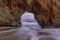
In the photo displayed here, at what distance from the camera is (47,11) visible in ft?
5.11

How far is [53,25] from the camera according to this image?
1.57 m

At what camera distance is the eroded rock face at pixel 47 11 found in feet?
5.08

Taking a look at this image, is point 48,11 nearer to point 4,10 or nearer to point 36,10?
point 36,10

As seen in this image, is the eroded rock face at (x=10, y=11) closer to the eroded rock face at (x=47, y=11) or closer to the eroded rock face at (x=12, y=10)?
the eroded rock face at (x=12, y=10)

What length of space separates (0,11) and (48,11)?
1.87 feet

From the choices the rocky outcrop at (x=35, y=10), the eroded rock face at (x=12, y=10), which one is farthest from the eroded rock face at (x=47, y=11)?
the eroded rock face at (x=12, y=10)

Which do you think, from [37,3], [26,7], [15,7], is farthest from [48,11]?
[15,7]

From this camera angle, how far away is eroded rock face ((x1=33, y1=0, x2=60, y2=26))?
60.9 inches

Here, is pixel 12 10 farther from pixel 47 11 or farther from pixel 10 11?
pixel 47 11

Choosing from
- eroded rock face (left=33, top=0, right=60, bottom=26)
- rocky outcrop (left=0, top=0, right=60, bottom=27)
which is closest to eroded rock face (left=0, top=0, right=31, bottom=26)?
rocky outcrop (left=0, top=0, right=60, bottom=27)

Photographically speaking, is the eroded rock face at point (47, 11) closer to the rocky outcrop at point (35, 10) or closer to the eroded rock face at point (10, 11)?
the rocky outcrop at point (35, 10)

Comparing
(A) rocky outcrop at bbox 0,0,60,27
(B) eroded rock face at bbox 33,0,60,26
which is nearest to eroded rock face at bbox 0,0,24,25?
(A) rocky outcrop at bbox 0,0,60,27

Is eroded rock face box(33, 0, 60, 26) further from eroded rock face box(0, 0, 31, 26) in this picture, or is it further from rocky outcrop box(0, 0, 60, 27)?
eroded rock face box(0, 0, 31, 26)

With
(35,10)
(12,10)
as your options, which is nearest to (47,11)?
(35,10)
